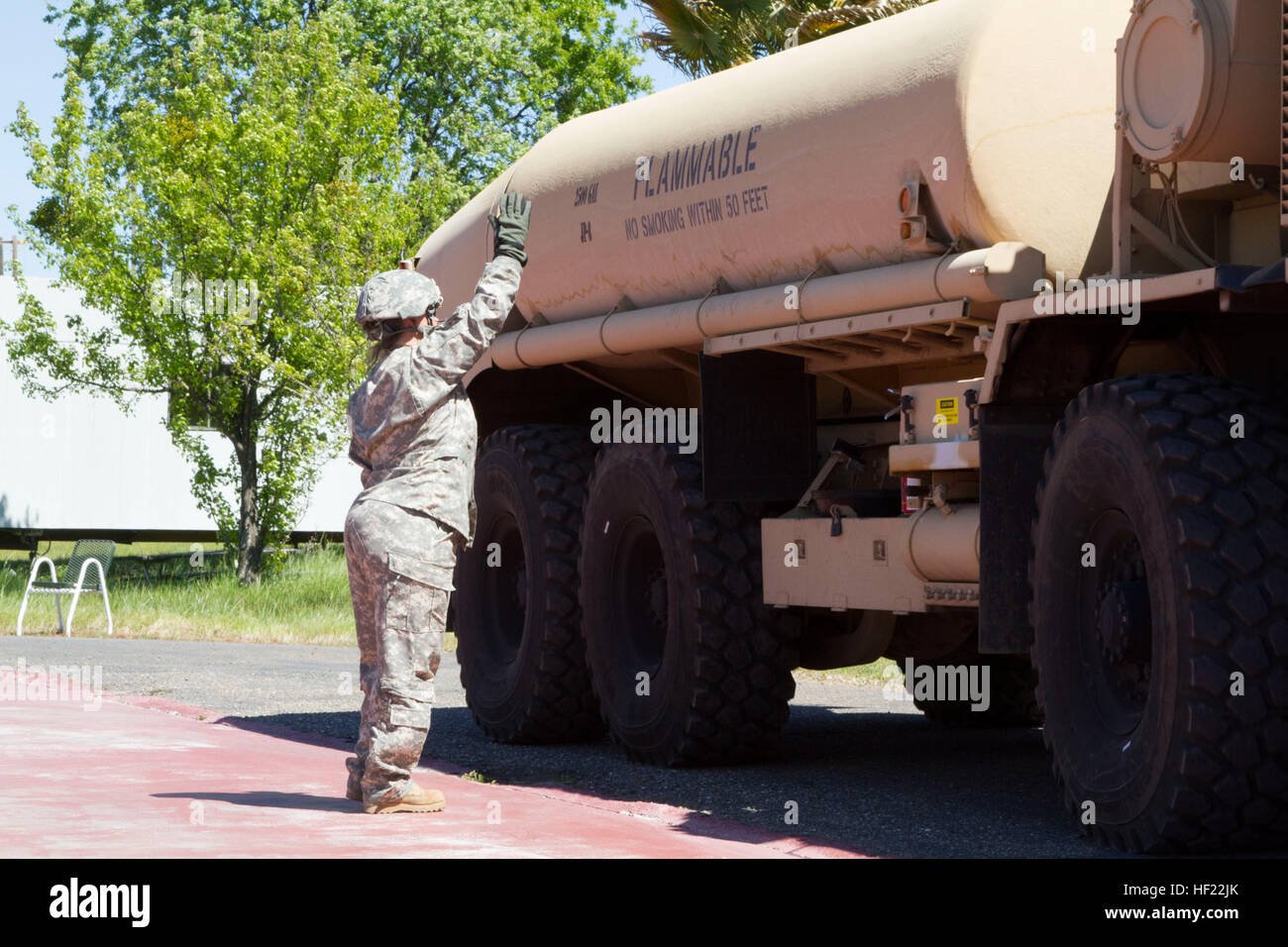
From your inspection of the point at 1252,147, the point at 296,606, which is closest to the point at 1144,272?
the point at 1252,147

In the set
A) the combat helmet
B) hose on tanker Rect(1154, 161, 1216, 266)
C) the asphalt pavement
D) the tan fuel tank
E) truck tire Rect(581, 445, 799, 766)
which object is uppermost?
the tan fuel tank

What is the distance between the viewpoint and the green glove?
8305mm

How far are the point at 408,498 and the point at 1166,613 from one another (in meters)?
3.07

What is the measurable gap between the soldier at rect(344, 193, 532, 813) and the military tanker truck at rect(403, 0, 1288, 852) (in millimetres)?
1888

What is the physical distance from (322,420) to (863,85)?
795 inches

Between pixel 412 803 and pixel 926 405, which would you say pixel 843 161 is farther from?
pixel 412 803

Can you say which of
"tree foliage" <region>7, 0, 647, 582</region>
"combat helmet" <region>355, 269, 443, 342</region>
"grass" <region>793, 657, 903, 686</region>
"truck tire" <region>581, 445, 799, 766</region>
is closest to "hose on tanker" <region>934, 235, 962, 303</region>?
"combat helmet" <region>355, 269, 443, 342</region>

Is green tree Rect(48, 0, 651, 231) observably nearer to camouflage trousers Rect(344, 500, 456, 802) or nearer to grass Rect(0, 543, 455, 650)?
grass Rect(0, 543, 455, 650)

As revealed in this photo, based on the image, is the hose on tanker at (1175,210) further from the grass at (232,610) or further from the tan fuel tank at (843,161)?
the grass at (232,610)

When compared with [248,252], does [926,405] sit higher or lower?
lower

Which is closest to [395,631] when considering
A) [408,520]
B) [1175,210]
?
[408,520]

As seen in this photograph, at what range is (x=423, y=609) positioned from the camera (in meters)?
8.09

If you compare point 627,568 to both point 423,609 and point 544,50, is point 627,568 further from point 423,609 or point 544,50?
point 544,50

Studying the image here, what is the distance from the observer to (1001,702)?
12609 millimetres
